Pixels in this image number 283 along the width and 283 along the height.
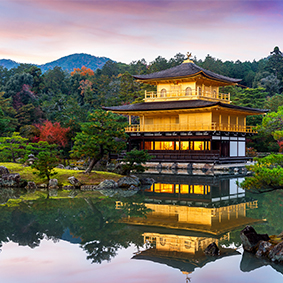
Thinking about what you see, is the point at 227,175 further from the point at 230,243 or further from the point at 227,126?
the point at 230,243


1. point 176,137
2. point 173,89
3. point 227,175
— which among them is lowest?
point 227,175

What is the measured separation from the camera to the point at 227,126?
34.4 metres

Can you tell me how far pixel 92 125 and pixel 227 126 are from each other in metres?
17.1

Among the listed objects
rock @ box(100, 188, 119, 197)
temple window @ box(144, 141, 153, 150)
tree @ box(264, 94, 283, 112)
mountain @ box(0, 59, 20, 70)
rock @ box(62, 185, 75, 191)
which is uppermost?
mountain @ box(0, 59, 20, 70)

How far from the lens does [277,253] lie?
8.15m

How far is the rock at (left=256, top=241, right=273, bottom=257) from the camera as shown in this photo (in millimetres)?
8556

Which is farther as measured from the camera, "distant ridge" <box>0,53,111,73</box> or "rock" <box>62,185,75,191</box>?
"distant ridge" <box>0,53,111,73</box>

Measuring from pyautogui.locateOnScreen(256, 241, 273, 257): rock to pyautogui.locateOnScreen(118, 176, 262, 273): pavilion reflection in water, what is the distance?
704 millimetres

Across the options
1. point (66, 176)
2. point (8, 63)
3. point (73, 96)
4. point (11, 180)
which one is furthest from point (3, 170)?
A: point (8, 63)

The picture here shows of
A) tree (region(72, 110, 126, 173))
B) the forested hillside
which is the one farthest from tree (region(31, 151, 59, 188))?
the forested hillside

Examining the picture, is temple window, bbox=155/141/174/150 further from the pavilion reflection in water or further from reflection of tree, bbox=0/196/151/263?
reflection of tree, bbox=0/196/151/263

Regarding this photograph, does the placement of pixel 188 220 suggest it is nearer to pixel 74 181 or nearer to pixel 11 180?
pixel 74 181

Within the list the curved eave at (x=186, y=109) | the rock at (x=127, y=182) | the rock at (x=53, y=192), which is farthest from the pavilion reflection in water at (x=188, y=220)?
the curved eave at (x=186, y=109)

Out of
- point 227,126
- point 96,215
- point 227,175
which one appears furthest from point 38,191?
point 227,126
